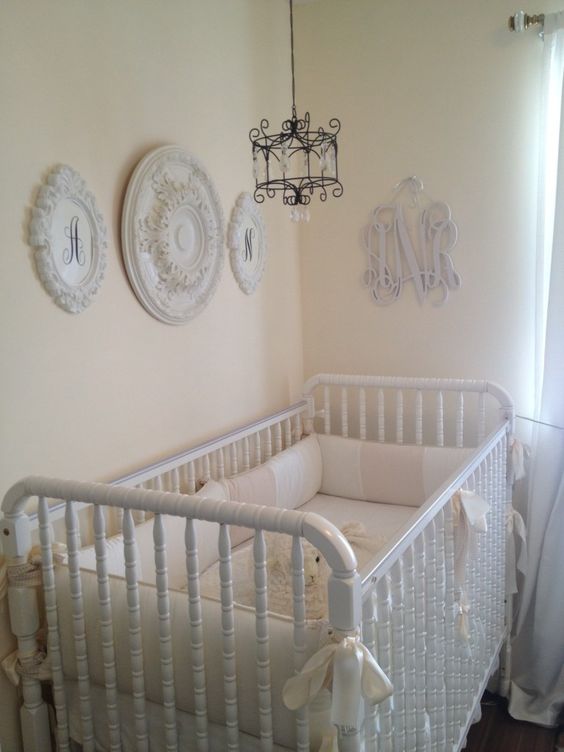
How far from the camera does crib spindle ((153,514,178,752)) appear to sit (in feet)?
4.02

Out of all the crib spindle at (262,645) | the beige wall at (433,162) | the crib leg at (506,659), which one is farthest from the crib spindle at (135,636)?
the beige wall at (433,162)

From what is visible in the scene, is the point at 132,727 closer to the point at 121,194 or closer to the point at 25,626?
the point at 25,626

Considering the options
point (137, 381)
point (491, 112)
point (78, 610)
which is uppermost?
point (491, 112)

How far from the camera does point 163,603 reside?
49.4 inches

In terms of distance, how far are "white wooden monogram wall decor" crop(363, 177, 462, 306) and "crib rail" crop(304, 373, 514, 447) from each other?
1.14ft

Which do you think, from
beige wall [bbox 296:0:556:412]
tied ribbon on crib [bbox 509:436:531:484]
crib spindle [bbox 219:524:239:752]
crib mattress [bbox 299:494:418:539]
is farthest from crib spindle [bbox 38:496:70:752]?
beige wall [bbox 296:0:556:412]

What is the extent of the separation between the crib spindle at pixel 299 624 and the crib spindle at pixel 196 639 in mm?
193

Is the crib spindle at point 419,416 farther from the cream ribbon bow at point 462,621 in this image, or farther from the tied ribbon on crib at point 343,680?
the tied ribbon on crib at point 343,680

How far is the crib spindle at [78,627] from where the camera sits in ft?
4.45

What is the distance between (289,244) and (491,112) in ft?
2.89

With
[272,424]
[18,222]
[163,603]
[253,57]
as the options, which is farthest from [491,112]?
[163,603]

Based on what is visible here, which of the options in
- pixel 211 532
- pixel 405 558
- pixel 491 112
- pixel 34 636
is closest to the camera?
pixel 405 558

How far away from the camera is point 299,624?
43.9 inches

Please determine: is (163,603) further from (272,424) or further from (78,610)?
(272,424)
